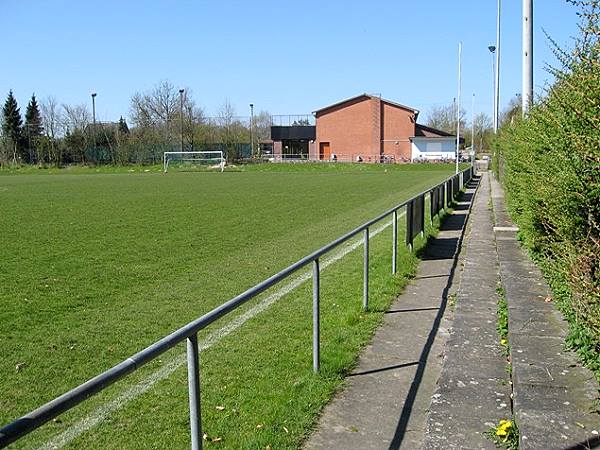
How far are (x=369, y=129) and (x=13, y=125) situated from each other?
47.7 meters

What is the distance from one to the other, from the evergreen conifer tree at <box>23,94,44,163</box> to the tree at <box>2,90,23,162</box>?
1.02 metres

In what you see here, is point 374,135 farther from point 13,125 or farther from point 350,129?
point 13,125

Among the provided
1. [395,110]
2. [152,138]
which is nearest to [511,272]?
[395,110]

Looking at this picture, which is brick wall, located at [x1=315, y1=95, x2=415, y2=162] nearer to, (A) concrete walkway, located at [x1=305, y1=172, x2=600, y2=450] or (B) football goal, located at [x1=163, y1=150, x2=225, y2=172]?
(B) football goal, located at [x1=163, y1=150, x2=225, y2=172]

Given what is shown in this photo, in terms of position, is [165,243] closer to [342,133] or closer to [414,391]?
[414,391]

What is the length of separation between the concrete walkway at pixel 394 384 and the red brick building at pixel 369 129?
68912 mm

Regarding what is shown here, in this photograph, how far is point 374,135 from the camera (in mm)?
76688

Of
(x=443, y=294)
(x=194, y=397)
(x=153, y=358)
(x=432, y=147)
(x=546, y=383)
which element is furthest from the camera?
(x=432, y=147)

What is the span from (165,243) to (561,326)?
882cm

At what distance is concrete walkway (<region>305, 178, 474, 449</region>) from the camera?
3838 millimetres

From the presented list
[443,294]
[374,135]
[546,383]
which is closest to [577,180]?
[546,383]

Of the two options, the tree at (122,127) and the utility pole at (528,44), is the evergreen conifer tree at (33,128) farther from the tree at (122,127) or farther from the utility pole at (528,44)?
the utility pole at (528,44)

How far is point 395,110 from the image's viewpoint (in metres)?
76.4

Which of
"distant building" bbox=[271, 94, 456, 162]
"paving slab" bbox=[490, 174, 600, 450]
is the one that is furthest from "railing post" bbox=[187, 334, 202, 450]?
"distant building" bbox=[271, 94, 456, 162]
